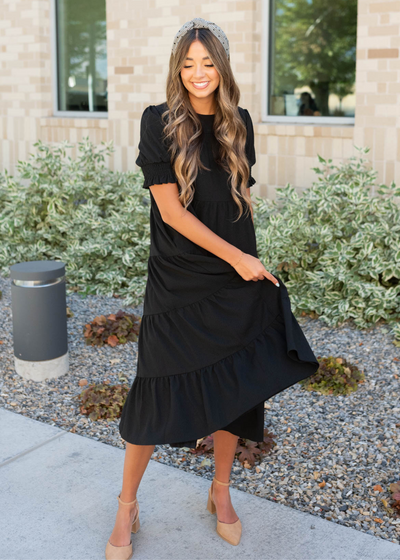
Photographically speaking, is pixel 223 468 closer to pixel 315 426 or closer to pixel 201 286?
pixel 201 286

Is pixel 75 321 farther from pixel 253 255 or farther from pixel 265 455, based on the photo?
pixel 253 255

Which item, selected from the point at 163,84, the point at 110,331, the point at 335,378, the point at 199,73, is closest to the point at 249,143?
the point at 199,73

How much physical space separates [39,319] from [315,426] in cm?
172

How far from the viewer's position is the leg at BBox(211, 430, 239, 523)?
2.56 m

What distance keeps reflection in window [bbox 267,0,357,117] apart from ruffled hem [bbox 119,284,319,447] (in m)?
4.69

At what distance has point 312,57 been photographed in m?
6.88

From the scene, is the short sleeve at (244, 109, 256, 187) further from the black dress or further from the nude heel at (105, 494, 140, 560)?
the nude heel at (105, 494, 140, 560)

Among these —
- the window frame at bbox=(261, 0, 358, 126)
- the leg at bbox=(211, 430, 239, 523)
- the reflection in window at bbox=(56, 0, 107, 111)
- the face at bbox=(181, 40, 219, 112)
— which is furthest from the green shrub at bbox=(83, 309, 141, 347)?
the reflection in window at bbox=(56, 0, 107, 111)

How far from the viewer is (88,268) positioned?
6.31 metres

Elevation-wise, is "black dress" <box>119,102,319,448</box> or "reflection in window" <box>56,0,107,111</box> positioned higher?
"reflection in window" <box>56,0,107,111</box>

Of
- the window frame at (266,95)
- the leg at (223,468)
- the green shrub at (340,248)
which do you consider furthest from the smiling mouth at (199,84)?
the window frame at (266,95)

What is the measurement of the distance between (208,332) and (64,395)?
194cm

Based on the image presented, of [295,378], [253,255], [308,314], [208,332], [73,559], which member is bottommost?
[73,559]

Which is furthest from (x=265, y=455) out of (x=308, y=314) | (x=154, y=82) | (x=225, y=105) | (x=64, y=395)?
(x=154, y=82)
